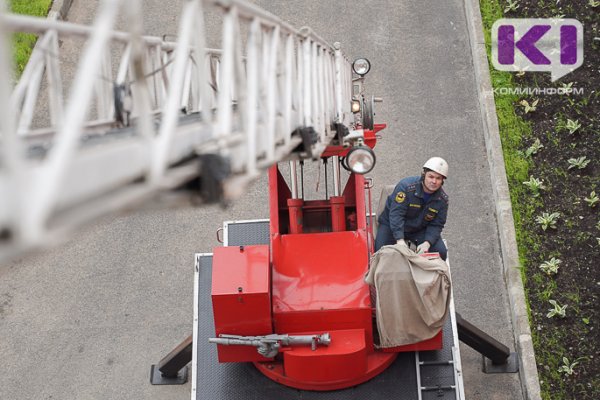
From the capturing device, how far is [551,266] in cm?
1037

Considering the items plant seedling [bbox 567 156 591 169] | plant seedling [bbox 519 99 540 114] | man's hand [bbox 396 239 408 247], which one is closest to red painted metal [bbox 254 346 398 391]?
man's hand [bbox 396 239 408 247]

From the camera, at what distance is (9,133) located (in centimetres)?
258

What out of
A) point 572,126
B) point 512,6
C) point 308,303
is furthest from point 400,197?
point 512,6

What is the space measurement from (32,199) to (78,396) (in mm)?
7906

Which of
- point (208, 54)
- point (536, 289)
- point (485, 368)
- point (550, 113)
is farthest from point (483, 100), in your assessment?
point (208, 54)

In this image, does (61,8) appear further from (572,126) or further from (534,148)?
(572,126)

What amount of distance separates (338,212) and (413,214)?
79 cm

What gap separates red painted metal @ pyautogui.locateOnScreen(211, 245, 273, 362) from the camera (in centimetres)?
720

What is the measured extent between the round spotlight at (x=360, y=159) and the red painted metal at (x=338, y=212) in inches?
59.1

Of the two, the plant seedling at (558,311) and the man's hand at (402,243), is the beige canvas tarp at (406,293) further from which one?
the plant seedling at (558,311)

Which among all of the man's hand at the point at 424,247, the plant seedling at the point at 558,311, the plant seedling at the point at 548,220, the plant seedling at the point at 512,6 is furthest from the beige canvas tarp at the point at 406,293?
the plant seedling at the point at 512,6

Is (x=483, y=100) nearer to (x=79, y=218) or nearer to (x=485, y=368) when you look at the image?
(x=485, y=368)

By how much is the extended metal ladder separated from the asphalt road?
3.65 meters

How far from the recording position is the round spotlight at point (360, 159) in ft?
22.1
